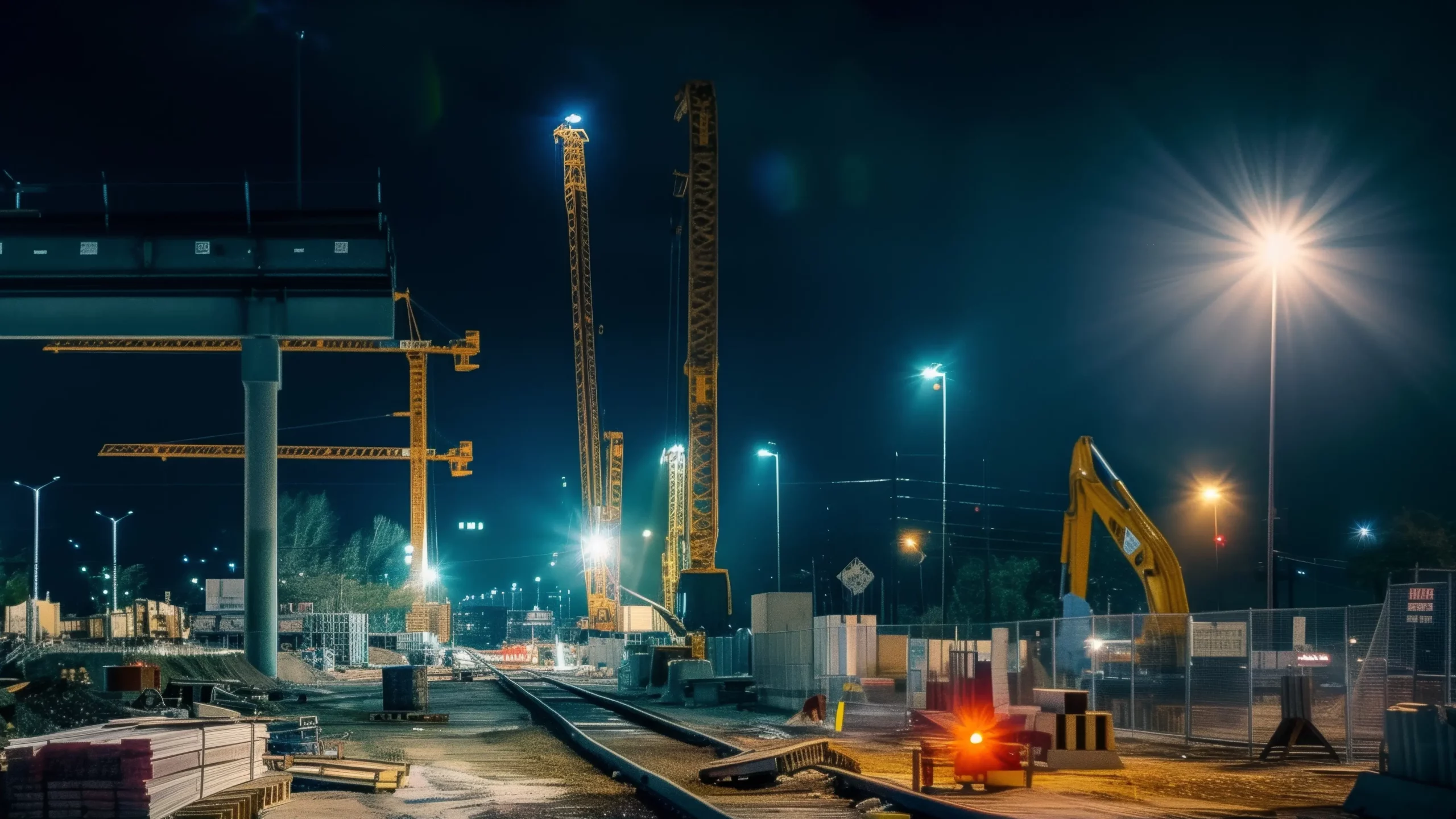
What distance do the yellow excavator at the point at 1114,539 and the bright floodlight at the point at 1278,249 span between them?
30.2 feet

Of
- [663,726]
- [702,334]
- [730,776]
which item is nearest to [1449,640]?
[730,776]

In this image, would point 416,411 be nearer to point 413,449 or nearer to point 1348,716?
point 413,449

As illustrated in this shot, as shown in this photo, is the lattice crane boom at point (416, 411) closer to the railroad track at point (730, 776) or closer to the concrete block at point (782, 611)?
the concrete block at point (782, 611)

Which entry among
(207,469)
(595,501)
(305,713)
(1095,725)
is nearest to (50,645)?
(305,713)

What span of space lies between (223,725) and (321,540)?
413ft

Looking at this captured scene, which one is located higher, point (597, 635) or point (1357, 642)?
point (1357, 642)

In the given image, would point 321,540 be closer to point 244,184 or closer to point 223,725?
point 244,184

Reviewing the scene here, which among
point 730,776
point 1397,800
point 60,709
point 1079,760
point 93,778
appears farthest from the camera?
point 60,709

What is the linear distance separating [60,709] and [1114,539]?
26203 mm

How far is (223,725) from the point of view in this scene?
1744 cm

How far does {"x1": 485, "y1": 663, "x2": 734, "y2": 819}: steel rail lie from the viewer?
1627 centimetres

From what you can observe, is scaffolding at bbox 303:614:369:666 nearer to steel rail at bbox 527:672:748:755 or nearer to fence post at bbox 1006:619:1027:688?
steel rail at bbox 527:672:748:755

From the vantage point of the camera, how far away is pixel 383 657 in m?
104

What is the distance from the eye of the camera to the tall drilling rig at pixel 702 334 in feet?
219
